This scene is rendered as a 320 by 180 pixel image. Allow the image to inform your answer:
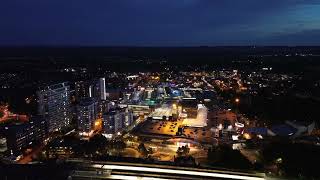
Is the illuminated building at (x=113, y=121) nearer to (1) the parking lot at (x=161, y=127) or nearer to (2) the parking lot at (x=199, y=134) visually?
(1) the parking lot at (x=161, y=127)

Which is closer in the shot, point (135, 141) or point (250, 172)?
point (250, 172)

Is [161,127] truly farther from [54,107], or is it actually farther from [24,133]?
[24,133]

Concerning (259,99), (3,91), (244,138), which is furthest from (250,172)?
(3,91)

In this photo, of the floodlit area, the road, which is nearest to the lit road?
the road

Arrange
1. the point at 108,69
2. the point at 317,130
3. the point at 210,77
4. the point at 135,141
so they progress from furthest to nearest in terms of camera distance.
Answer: the point at 108,69 < the point at 210,77 < the point at 317,130 < the point at 135,141

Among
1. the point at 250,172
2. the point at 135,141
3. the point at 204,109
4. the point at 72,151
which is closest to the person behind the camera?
the point at 250,172

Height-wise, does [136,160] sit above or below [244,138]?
above

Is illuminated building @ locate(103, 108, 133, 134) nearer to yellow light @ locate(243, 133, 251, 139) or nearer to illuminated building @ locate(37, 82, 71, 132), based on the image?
illuminated building @ locate(37, 82, 71, 132)

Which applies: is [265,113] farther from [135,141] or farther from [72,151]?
[72,151]
